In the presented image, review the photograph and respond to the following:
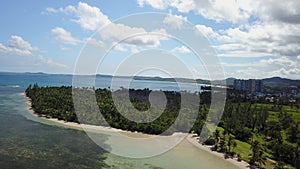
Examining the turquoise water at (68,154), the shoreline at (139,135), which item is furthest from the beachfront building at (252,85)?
the turquoise water at (68,154)

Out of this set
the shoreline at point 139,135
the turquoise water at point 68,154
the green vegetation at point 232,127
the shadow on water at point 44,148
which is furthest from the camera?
the green vegetation at point 232,127

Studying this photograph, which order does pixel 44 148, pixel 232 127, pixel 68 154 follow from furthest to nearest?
pixel 232 127 → pixel 44 148 → pixel 68 154

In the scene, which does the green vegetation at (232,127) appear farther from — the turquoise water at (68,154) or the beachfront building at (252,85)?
the beachfront building at (252,85)

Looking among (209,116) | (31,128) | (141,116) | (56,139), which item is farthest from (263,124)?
(31,128)

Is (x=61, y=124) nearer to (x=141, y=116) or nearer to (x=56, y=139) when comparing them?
(x=56, y=139)

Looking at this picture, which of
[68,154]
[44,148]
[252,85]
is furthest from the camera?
[252,85]

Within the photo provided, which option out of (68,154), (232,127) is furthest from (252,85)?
(68,154)

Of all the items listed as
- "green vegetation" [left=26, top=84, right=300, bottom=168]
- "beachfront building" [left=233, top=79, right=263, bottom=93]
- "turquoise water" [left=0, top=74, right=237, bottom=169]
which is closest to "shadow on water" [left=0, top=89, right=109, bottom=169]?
"turquoise water" [left=0, top=74, right=237, bottom=169]

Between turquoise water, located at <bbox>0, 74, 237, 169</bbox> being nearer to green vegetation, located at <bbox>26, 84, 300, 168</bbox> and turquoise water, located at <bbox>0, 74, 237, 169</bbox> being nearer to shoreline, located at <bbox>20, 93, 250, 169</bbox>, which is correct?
shoreline, located at <bbox>20, 93, 250, 169</bbox>

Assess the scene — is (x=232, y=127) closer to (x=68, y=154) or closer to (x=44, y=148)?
(x=68, y=154)
